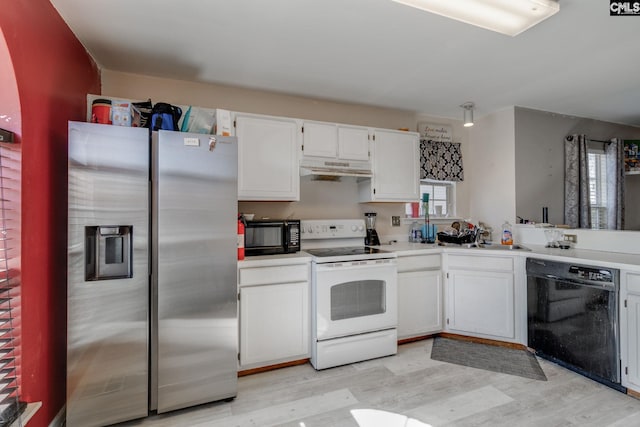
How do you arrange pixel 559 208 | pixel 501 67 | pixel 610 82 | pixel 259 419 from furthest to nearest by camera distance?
pixel 559 208 < pixel 610 82 < pixel 501 67 < pixel 259 419

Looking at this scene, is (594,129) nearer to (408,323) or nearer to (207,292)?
(408,323)

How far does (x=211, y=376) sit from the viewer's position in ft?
6.43

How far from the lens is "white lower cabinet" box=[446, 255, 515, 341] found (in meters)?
2.76

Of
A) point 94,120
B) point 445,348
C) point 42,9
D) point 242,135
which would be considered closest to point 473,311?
point 445,348

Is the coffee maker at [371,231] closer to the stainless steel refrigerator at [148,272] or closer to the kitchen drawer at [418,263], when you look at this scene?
the kitchen drawer at [418,263]

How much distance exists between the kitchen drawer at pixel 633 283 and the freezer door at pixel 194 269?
2.67 m

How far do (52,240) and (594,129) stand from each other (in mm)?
5705

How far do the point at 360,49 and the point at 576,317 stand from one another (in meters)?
2.62

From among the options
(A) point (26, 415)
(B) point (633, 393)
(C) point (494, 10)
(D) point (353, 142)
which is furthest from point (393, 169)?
(A) point (26, 415)

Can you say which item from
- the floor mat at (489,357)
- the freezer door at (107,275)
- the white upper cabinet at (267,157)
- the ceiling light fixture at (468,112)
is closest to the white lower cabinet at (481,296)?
the floor mat at (489,357)

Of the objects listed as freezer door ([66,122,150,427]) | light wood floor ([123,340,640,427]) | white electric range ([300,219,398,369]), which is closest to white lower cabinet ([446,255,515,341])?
light wood floor ([123,340,640,427])

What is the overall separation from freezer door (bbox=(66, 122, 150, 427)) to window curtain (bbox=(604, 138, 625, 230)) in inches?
208

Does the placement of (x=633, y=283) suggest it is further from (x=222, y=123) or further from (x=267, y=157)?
(x=222, y=123)

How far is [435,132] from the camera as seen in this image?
3.73 m
